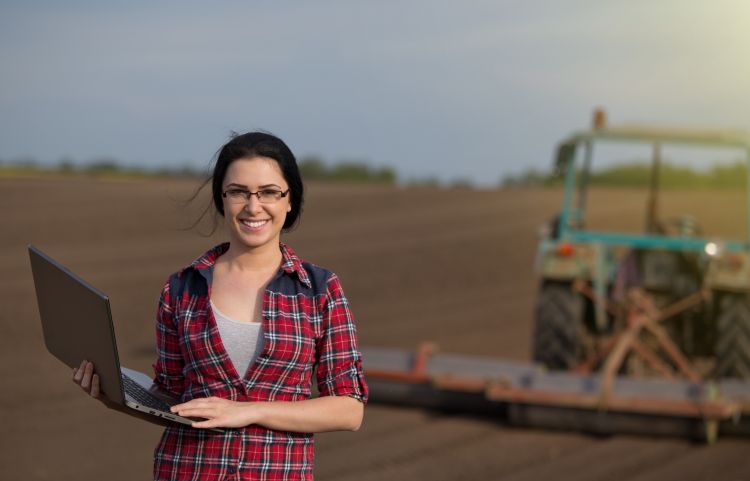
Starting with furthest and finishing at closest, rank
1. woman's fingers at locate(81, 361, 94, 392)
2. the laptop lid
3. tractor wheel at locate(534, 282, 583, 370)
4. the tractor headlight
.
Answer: the tractor headlight < tractor wheel at locate(534, 282, 583, 370) < woman's fingers at locate(81, 361, 94, 392) < the laptop lid

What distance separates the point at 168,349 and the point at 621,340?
5.11 metres

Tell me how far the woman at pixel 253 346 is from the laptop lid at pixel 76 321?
59mm

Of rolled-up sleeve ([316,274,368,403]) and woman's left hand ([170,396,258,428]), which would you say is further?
rolled-up sleeve ([316,274,368,403])

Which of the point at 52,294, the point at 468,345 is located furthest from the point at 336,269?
the point at 52,294

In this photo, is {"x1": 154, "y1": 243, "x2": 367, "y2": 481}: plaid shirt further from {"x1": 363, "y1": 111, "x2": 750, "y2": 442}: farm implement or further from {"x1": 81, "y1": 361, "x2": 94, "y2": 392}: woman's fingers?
{"x1": 363, "y1": 111, "x2": 750, "y2": 442}: farm implement

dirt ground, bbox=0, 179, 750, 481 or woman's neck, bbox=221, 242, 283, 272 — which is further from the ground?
woman's neck, bbox=221, 242, 283, 272

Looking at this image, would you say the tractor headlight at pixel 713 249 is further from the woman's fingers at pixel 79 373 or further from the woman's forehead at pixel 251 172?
the woman's fingers at pixel 79 373

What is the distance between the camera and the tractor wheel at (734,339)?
287 inches

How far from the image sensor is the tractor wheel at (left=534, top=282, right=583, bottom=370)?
7434 millimetres

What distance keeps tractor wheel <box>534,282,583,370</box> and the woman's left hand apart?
212 inches

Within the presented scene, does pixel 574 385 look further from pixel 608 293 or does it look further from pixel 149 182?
pixel 149 182

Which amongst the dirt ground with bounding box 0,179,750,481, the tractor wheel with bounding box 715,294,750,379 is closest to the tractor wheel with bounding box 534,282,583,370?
the dirt ground with bounding box 0,179,750,481

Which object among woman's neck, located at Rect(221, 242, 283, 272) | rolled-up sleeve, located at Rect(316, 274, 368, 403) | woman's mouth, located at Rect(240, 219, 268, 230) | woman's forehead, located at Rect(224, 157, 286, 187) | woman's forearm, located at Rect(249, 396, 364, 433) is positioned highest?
woman's forehead, located at Rect(224, 157, 286, 187)

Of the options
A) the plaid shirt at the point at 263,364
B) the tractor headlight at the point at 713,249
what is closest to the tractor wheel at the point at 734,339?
the tractor headlight at the point at 713,249
